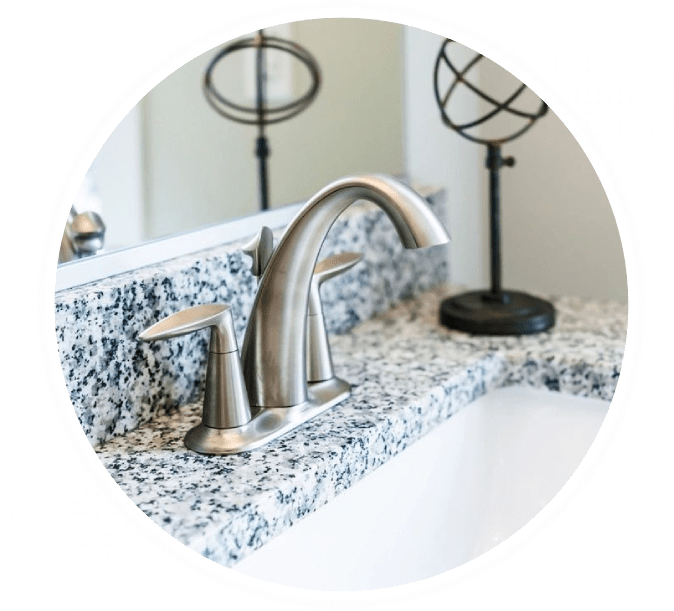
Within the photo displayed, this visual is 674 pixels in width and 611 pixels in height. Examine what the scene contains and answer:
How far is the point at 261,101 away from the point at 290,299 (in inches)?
13.1

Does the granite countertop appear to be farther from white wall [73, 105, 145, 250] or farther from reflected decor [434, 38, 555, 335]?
white wall [73, 105, 145, 250]

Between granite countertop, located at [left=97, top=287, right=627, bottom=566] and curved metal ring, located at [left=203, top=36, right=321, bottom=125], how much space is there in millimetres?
292

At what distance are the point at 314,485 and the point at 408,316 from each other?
19.5 inches

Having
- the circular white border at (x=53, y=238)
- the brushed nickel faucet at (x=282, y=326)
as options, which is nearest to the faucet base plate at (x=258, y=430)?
the brushed nickel faucet at (x=282, y=326)

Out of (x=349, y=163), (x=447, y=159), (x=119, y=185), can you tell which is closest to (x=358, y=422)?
(x=119, y=185)

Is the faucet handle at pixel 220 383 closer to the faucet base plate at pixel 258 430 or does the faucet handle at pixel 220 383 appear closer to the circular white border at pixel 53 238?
the faucet base plate at pixel 258 430

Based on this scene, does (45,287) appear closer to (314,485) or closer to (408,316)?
(314,485)

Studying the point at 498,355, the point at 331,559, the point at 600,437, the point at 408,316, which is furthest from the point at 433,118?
the point at 331,559

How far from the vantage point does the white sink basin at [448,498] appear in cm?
98

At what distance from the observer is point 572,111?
111cm

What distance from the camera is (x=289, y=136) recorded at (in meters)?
1.21

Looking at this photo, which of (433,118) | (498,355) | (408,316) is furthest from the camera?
(433,118)

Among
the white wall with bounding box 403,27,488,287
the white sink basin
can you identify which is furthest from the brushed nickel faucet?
the white wall with bounding box 403,27,488,287

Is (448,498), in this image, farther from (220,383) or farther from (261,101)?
(261,101)
